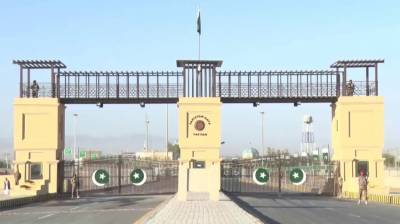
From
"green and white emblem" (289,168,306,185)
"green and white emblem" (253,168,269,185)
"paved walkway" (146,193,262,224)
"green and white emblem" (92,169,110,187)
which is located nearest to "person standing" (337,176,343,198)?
"green and white emblem" (289,168,306,185)

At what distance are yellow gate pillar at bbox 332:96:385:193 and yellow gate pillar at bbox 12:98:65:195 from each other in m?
16.0

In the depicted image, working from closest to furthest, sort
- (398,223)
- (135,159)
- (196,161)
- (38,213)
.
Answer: (398,223), (38,213), (196,161), (135,159)

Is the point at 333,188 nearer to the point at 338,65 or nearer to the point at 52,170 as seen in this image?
the point at 338,65

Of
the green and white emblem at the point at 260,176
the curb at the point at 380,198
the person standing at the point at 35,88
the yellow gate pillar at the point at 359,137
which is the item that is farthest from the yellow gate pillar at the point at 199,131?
the person standing at the point at 35,88

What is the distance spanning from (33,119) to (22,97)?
1.50m

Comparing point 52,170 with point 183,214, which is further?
point 52,170

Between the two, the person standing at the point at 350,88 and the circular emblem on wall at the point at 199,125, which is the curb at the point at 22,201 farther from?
the person standing at the point at 350,88

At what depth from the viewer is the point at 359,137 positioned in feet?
122

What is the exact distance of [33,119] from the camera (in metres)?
37.0

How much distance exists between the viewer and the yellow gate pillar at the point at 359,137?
36875 mm

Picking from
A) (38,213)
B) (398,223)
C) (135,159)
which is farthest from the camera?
(135,159)

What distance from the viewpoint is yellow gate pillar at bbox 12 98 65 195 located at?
36.9 m

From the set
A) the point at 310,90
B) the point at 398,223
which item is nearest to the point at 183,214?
the point at 398,223

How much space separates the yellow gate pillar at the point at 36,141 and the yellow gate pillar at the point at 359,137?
1595cm
